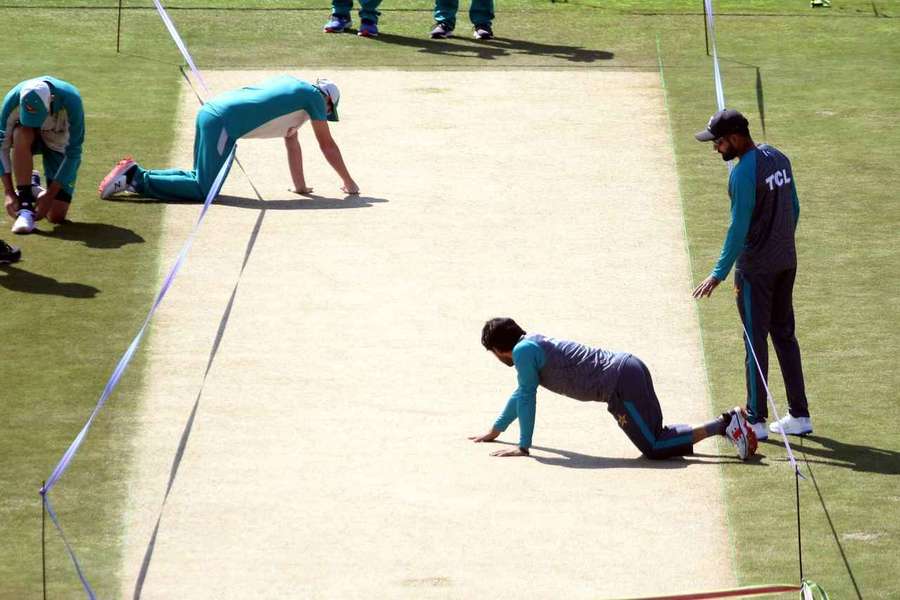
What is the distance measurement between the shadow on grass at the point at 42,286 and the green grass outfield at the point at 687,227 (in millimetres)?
20

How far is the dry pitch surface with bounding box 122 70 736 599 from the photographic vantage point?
25.0 ft

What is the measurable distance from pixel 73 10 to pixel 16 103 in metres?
7.50

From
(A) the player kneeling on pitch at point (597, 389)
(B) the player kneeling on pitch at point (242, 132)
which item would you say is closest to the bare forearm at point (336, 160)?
(B) the player kneeling on pitch at point (242, 132)

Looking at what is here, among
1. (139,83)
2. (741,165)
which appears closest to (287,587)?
(741,165)

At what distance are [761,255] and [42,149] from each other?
20.5ft

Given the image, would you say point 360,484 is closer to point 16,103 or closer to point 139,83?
point 16,103

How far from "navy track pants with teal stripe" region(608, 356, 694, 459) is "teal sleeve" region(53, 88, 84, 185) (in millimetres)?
5632

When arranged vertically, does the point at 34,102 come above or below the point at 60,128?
above

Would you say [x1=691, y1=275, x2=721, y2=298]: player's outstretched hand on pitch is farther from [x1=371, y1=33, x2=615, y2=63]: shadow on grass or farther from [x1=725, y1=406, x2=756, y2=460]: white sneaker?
[x1=371, y1=33, x2=615, y2=63]: shadow on grass

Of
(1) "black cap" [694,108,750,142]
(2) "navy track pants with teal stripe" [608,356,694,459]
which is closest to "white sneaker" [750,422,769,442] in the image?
(2) "navy track pants with teal stripe" [608,356,694,459]

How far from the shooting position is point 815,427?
927 centimetres

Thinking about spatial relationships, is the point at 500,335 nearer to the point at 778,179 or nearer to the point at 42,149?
the point at 778,179

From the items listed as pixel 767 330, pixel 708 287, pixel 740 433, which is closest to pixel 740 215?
pixel 708 287

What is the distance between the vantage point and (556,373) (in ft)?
28.3
